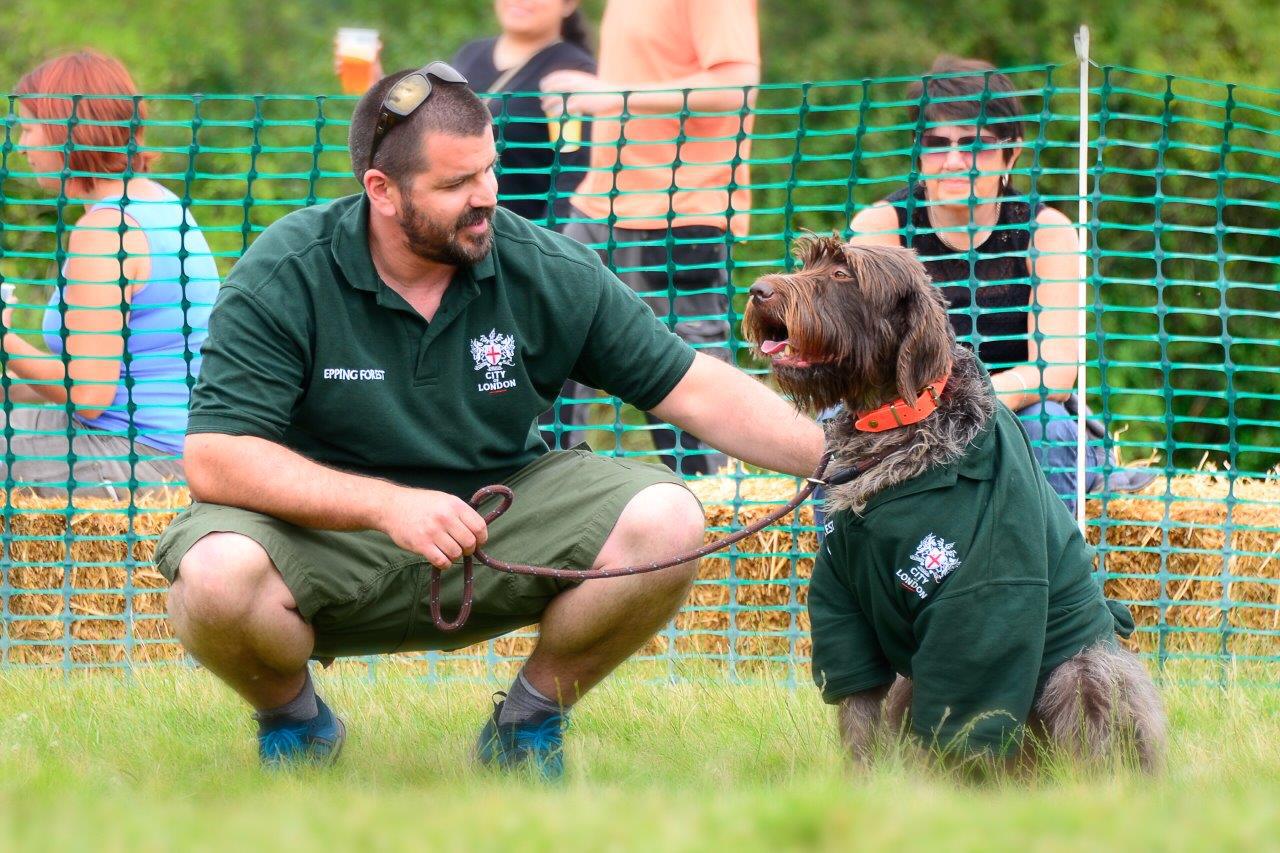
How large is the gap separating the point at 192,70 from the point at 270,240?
1214cm

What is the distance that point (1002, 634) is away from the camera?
3.63 meters

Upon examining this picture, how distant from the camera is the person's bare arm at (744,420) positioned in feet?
13.7

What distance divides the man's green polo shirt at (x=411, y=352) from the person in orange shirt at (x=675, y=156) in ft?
5.77

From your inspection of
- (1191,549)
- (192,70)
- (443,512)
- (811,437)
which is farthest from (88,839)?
(192,70)

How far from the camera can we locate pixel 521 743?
404 centimetres

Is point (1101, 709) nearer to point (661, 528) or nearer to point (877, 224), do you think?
point (661, 528)

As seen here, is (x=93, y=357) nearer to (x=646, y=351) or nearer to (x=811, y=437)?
(x=646, y=351)

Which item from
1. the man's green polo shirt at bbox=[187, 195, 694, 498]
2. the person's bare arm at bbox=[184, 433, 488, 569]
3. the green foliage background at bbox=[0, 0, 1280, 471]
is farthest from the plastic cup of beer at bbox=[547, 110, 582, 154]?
the person's bare arm at bbox=[184, 433, 488, 569]

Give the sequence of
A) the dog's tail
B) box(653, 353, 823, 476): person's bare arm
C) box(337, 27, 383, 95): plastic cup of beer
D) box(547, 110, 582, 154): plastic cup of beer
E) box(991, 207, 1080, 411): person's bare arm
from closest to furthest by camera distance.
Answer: the dog's tail, box(653, 353, 823, 476): person's bare arm, box(991, 207, 1080, 411): person's bare arm, box(547, 110, 582, 154): plastic cup of beer, box(337, 27, 383, 95): plastic cup of beer

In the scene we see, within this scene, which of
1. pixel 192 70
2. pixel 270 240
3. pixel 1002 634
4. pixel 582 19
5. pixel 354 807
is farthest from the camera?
pixel 192 70

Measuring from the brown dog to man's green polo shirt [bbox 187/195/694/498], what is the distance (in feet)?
1.46

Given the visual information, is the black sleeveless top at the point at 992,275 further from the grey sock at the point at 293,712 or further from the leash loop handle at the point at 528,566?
the grey sock at the point at 293,712

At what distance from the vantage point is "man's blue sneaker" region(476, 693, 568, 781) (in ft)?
13.0

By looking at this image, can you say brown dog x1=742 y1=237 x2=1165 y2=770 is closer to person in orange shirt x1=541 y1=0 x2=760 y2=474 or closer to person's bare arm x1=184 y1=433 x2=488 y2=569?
person's bare arm x1=184 y1=433 x2=488 y2=569
